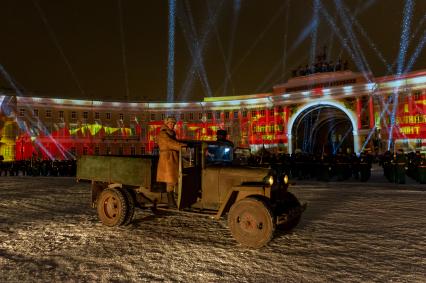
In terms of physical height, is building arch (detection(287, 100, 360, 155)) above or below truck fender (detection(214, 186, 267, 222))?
above

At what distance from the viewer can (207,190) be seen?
7145 millimetres

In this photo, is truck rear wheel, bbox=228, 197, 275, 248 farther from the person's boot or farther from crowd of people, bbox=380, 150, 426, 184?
crowd of people, bbox=380, 150, 426, 184

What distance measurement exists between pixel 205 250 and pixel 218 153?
2.12m

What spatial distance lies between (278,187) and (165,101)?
7833 centimetres

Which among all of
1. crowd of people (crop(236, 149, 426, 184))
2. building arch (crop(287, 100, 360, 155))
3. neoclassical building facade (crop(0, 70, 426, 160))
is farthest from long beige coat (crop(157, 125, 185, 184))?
building arch (crop(287, 100, 360, 155))

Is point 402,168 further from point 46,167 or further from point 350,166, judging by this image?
point 46,167

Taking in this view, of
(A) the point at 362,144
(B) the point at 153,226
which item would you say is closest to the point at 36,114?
(A) the point at 362,144

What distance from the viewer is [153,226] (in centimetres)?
822

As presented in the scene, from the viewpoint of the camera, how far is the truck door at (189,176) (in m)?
7.09

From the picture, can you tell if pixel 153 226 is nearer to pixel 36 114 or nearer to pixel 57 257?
pixel 57 257

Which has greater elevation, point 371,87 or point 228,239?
point 371,87

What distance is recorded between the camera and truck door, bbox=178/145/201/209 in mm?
7086

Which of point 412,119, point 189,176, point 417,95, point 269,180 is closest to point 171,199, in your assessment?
point 189,176

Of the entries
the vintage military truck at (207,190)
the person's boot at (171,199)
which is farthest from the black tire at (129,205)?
the person's boot at (171,199)
